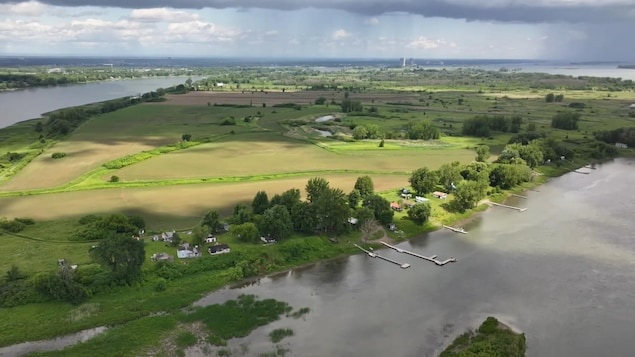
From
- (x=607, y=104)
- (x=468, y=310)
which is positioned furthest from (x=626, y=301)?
(x=607, y=104)

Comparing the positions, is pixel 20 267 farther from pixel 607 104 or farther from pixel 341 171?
pixel 607 104

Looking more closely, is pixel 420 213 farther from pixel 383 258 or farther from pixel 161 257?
pixel 161 257

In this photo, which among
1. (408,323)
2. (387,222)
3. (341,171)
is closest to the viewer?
Result: (408,323)

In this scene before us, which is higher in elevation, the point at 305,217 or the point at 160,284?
the point at 305,217

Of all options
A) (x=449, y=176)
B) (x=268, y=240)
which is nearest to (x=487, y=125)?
(x=449, y=176)

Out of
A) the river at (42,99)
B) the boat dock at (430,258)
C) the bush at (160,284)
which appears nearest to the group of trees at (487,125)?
the boat dock at (430,258)

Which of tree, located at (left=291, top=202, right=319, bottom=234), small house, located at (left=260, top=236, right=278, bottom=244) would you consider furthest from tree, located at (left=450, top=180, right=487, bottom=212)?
small house, located at (left=260, top=236, right=278, bottom=244)
